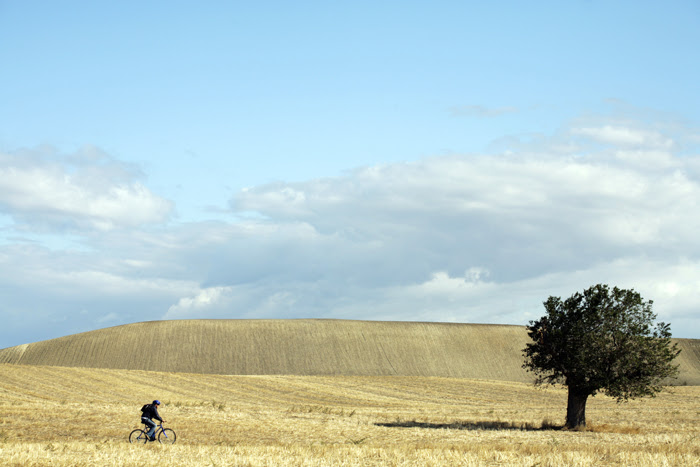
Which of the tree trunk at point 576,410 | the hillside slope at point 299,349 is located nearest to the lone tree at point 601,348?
the tree trunk at point 576,410

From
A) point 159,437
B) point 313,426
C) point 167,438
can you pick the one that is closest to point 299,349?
point 313,426

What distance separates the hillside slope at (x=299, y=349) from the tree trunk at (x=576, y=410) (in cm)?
6051

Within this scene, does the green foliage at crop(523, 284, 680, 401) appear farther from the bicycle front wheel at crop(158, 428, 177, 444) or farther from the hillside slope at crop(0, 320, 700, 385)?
the hillside slope at crop(0, 320, 700, 385)

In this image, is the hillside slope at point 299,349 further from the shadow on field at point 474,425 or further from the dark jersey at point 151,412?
the dark jersey at point 151,412

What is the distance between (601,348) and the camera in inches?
1497

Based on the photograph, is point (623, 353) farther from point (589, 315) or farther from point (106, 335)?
point (106, 335)

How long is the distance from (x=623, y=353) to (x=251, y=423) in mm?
21342

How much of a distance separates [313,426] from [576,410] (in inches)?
603

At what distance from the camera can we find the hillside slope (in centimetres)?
9931

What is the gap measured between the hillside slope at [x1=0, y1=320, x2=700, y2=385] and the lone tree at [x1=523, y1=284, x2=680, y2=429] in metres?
59.9

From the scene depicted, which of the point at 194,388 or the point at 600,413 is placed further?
the point at 194,388

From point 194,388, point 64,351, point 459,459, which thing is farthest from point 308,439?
point 64,351

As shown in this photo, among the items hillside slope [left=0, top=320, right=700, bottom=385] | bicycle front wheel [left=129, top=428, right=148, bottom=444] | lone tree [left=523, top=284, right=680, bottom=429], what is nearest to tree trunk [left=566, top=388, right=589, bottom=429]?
lone tree [left=523, top=284, right=680, bottom=429]

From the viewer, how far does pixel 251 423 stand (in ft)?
119
